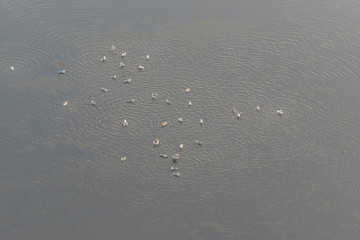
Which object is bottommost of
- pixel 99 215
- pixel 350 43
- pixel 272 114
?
pixel 99 215

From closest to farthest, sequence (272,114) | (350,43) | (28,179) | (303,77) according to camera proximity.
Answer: (28,179)
(272,114)
(303,77)
(350,43)

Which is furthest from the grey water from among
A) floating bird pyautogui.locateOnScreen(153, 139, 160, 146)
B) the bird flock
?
floating bird pyautogui.locateOnScreen(153, 139, 160, 146)

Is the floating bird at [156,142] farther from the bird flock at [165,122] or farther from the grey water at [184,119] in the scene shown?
the grey water at [184,119]

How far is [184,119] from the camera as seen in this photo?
31516 mm

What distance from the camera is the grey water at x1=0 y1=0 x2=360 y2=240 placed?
27266mm

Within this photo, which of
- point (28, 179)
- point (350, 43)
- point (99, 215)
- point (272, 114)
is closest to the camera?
point (99, 215)

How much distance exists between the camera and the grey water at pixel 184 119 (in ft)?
89.5

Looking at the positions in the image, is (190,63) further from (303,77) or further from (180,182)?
(180,182)

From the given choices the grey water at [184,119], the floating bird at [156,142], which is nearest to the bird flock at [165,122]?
the floating bird at [156,142]

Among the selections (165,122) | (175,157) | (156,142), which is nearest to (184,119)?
(165,122)

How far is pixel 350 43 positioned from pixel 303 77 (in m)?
4.95

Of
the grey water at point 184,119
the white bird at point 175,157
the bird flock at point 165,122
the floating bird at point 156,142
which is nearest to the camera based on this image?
the grey water at point 184,119

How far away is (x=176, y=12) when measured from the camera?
132 ft

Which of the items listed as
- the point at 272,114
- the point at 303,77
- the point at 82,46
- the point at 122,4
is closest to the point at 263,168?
the point at 272,114
